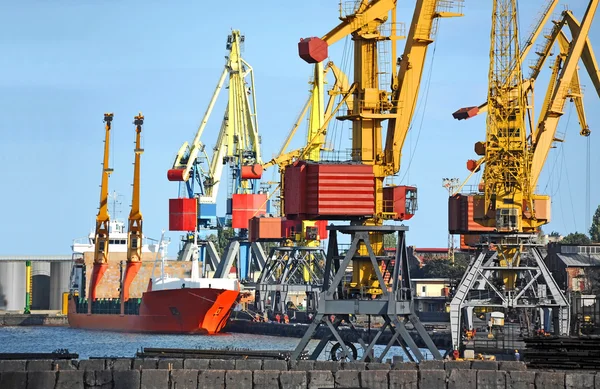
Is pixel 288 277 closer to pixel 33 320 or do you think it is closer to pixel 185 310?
pixel 185 310

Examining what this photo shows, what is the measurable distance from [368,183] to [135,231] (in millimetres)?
85089

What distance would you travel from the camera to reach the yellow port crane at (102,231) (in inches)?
5832

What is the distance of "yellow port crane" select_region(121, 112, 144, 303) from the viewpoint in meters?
142

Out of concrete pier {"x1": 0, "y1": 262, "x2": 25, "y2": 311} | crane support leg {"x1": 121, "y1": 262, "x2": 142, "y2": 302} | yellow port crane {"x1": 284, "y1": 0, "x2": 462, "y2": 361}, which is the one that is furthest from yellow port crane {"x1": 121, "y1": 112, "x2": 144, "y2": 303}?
yellow port crane {"x1": 284, "y1": 0, "x2": 462, "y2": 361}

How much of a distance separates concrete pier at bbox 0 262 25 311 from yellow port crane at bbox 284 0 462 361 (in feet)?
454

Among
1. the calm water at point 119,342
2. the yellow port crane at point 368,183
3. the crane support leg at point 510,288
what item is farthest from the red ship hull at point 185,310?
the yellow port crane at point 368,183

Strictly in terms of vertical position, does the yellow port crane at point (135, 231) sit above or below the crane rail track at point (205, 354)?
above

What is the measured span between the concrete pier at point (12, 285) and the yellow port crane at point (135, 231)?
2185 inches

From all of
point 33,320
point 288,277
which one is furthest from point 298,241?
point 33,320

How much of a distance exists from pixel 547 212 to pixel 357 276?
2547cm

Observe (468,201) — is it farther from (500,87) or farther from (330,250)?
(330,250)

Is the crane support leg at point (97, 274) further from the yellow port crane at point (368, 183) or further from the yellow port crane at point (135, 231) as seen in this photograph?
the yellow port crane at point (368, 183)

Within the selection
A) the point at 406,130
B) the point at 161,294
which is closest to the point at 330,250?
the point at 406,130

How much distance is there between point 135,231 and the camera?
5645 inches
